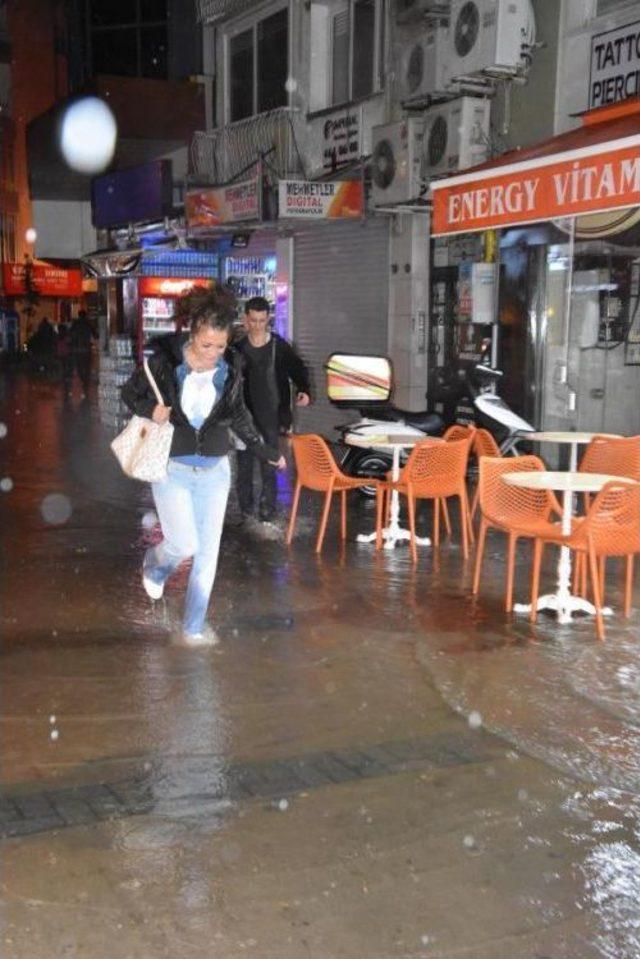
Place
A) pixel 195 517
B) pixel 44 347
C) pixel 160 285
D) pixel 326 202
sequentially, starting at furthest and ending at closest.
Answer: pixel 44 347, pixel 160 285, pixel 326 202, pixel 195 517

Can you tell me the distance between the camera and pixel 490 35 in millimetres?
11539

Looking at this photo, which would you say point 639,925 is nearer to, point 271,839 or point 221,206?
point 271,839

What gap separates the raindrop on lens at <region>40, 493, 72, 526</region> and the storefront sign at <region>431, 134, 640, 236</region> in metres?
4.34

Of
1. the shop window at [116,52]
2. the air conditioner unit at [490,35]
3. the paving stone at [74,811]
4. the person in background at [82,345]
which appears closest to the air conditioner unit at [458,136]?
the air conditioner unit at [490,35]

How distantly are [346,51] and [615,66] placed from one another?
6.24m

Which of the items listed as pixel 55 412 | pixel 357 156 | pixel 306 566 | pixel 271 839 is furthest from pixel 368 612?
pixel 55 412

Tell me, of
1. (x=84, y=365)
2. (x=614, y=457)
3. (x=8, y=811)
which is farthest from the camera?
(x=84, y=365)

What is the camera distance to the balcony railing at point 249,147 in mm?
16688

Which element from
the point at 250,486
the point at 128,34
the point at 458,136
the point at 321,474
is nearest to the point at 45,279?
the point at 128,34

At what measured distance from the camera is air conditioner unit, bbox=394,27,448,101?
12617mm

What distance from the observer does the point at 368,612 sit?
22.5ft

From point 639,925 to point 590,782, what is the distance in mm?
1030

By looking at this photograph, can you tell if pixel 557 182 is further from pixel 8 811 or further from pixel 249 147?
pixel 249 147

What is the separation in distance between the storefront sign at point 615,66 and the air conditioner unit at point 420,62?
2147mm
